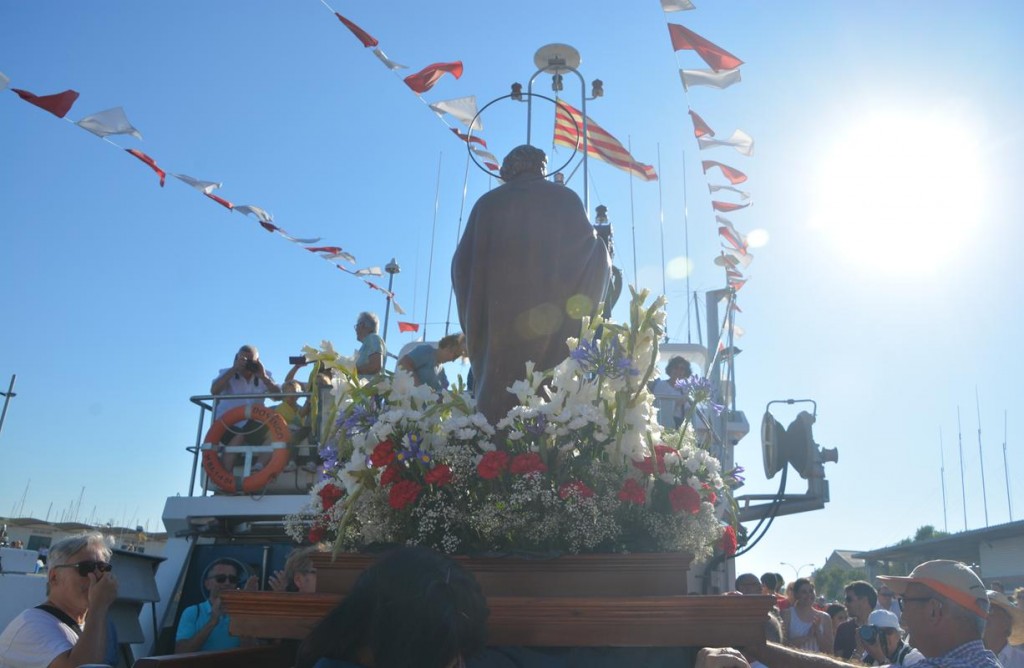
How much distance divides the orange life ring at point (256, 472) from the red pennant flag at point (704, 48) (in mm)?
5280

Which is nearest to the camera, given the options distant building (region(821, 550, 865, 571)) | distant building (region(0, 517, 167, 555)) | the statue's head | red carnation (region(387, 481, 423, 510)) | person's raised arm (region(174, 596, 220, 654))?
red carnation (region(387, 481, 423, 510))

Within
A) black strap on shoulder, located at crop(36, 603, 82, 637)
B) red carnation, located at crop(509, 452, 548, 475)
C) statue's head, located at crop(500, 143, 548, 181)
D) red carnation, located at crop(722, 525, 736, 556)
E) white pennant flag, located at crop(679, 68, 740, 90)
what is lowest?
black strap on shoulder, located at crop(36, 603, 82, 637)

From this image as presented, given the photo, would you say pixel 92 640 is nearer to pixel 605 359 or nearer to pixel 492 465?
pixel 492 465

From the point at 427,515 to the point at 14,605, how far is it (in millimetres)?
5540

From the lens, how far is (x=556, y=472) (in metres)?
3.24

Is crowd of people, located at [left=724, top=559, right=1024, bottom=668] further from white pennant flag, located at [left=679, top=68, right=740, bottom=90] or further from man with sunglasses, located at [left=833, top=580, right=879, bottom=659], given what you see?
white pennant flag, located at [left=679, top=68, right=740, bottom=90]

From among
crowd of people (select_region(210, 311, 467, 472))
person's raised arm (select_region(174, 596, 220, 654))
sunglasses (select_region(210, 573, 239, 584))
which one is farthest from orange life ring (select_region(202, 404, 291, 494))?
person's raised arm (select_region(174, 596, 220, 654))

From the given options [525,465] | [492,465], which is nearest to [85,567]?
[492,465]

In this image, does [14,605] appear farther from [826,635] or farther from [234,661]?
[826,635]

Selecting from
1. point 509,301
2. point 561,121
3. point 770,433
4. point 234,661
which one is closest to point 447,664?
point 234,661

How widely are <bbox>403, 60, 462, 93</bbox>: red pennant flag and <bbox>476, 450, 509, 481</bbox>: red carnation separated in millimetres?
6781

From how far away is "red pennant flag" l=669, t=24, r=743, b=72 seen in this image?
324 inches

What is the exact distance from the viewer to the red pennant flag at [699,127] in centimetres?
954

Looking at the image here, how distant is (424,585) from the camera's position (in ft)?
6.46
